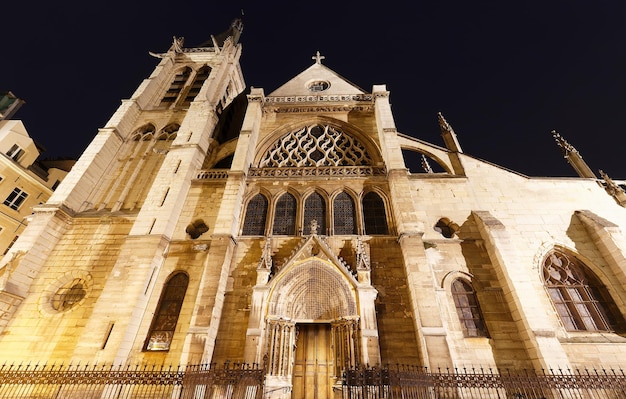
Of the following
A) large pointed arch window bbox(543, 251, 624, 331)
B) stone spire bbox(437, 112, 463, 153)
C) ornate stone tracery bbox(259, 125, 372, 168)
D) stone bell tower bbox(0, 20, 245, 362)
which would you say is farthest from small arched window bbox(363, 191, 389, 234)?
stone bell tower bbox(0, 20, 245, 362)

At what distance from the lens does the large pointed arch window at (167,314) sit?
9070 mm

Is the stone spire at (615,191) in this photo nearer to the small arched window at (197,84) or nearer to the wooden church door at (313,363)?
the wooden church door at (313,363)

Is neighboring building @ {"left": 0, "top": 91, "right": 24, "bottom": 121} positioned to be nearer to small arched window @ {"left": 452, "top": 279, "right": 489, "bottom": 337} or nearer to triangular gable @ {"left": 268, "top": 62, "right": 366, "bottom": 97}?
triangular gable @ {"left": 268, "top": 62, "right": 366, "bottom": 97}

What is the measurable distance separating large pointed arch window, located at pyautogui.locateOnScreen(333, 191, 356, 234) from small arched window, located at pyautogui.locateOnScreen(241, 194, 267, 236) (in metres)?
2.99

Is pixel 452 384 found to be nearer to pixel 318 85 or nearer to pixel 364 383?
pixel 364 383

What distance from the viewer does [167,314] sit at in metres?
9.62

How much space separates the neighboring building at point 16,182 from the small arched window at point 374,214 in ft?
65.5

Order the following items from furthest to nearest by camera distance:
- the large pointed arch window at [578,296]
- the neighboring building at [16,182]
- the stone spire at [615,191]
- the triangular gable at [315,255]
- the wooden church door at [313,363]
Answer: the neighboring building at [16,182] < the stone spire at [615,191] < the triangular gable at [315,255] < the large pointed arch window at [578,296] < the wooden church door at [313,363]

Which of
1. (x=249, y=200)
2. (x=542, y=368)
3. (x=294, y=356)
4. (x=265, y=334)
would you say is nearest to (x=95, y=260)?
(x=249, y=200)

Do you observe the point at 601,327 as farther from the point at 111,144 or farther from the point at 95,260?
the point at 111,144

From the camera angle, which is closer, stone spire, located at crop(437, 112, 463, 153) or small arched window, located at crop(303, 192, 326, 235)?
small arched window, located at crop(303, 192, 326, 235)

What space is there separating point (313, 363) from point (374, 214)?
5.89 metres

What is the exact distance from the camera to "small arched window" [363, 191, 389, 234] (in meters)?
11.3

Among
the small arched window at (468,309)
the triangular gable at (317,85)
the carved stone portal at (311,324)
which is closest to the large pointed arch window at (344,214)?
the carved stone portal at (311,324)
